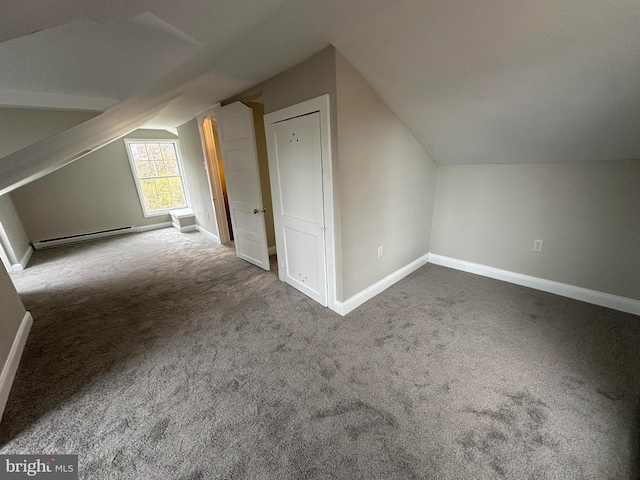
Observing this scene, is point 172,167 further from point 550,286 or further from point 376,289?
point 550,286

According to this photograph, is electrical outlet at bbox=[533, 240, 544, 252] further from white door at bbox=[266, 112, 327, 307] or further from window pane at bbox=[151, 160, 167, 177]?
window pane at bbox=[151, 160, 167, 177]

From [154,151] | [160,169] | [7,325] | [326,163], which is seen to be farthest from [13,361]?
[154,151]

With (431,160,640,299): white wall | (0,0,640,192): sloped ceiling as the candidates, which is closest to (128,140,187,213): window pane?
(0,0,640,192): sloped ceiling

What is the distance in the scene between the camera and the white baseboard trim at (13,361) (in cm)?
159

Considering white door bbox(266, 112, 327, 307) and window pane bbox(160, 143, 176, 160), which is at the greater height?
window pane bbox(160, 143, 176, 160)

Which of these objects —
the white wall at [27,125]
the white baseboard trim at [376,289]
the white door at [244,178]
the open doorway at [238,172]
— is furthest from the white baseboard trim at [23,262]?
the white baseboard trim at [376,289]

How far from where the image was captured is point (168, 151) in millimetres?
5859

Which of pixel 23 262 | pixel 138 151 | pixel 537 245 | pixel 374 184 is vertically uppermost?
pixel 138 151

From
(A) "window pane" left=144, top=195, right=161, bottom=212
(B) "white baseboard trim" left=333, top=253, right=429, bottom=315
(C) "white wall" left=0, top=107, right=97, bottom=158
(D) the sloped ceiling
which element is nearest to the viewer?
(D) the sloped ceiling

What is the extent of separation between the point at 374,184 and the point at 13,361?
3097 mm

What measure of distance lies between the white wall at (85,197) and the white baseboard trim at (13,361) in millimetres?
3479

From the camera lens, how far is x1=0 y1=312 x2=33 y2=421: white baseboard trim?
5.21 ft

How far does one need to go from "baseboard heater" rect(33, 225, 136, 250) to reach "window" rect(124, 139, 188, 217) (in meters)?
0.57

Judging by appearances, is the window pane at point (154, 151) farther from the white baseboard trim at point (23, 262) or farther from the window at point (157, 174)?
the white baseboard trim at point (23, 262)
